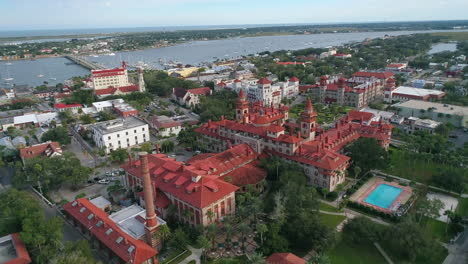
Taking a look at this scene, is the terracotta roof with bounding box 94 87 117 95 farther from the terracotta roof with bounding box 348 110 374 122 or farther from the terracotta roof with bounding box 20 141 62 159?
the terracotta roof with bounding box 348 110 374 122

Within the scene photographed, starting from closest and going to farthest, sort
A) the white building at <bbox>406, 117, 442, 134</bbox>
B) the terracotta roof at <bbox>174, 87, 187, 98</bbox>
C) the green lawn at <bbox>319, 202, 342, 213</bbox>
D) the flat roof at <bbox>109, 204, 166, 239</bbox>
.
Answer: the flat roof at <bbox>109, 204, 166, 239</bbox> < the green lawn at <bbox>319, 202, 342, 213</bbox> < the white building at <bbox>406, 117, 442, 134</bbox> < the terracotta roof at <bbox>174, 87, 187, 98</bbox>

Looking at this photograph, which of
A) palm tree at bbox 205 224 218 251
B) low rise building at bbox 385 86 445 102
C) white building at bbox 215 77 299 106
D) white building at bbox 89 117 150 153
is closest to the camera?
palm tree at bbox 205 224 218 251

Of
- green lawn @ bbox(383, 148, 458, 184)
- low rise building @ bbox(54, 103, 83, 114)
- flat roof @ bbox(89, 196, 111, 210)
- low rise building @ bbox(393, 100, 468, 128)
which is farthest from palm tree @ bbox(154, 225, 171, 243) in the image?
low rise building @ bbox(54, 103, 83, 114)

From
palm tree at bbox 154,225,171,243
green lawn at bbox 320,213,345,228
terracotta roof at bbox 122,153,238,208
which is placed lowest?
green lawn at bbox 320,213,345,228

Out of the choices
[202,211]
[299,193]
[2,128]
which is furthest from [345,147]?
[2,128]

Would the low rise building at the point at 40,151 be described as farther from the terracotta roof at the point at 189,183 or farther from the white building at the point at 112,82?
the white building at the point at 112,82

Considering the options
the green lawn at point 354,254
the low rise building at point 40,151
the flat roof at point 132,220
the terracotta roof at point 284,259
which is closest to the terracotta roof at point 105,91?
the low rise building at point 40,151

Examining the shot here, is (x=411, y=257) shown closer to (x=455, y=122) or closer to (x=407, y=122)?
(x=407, y=122)
